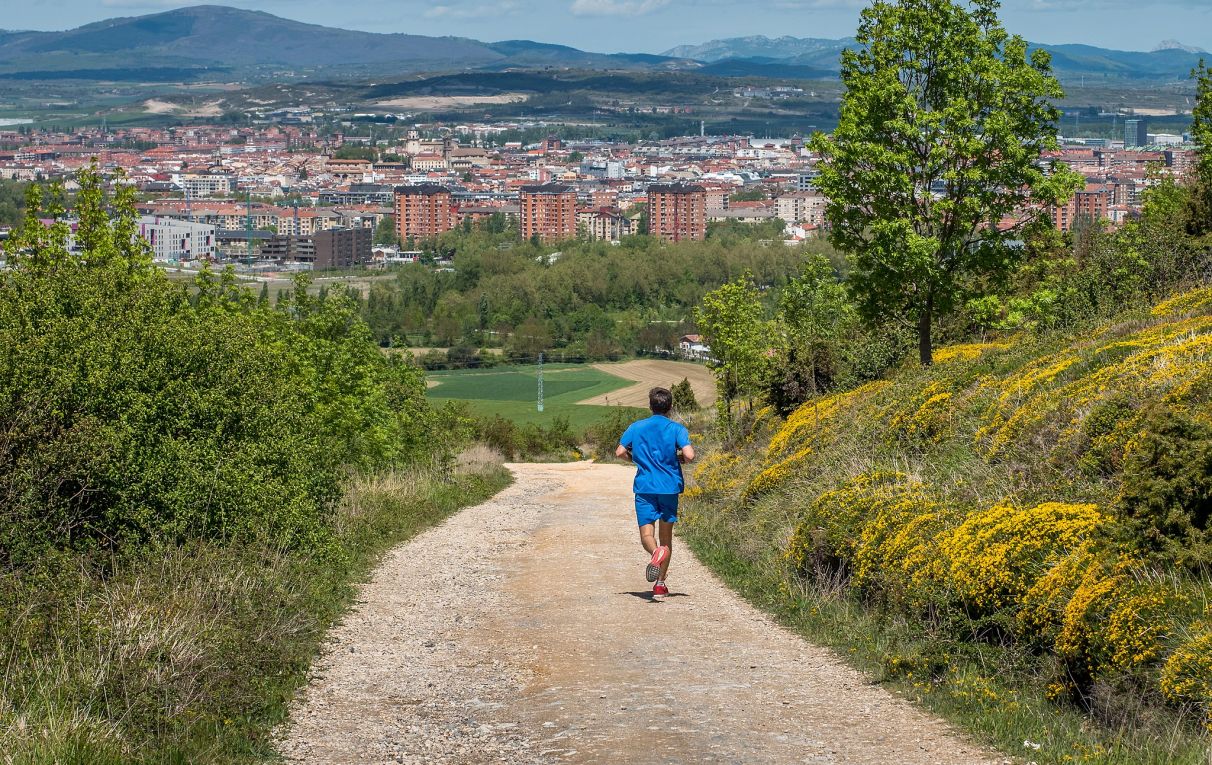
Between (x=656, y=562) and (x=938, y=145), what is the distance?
35.7 feet

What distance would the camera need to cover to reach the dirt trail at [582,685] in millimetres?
6586

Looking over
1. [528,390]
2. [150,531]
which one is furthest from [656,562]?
[528,390]

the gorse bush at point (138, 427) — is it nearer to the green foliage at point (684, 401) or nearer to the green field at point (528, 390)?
the green foliage at point (684, 401)

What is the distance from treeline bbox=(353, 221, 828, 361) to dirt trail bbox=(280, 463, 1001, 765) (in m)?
106

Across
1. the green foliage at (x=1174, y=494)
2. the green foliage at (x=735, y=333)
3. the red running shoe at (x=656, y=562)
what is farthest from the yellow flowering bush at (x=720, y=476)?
the green foliage at (x=735, y=333)

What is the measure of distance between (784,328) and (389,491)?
84.1 ft

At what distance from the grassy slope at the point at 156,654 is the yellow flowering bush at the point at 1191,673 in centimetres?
410

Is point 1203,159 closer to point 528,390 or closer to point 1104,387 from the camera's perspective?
point 1104,387

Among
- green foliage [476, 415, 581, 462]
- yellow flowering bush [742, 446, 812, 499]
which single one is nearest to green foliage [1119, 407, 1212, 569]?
yellow flowering bush [742, 446, 812, 499]

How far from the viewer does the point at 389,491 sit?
18.5 m

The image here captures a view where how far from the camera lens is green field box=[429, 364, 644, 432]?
8288cm

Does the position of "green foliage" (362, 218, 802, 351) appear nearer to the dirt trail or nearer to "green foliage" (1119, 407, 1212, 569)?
the dirt trail

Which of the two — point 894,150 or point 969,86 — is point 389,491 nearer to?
point 894,150

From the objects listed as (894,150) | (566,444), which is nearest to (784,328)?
(566,444)
